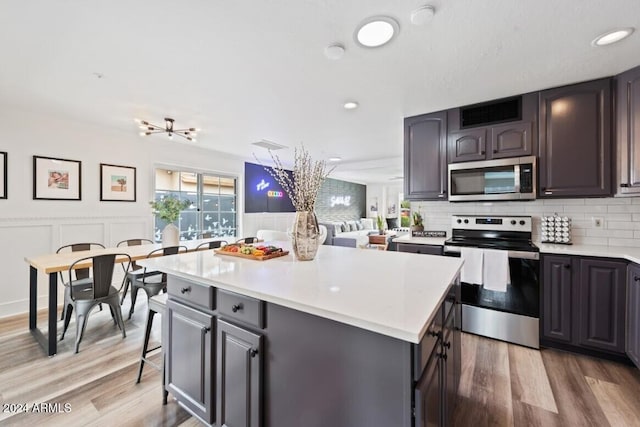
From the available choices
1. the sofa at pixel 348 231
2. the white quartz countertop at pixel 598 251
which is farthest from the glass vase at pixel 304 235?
the sofa at pixel 348 231

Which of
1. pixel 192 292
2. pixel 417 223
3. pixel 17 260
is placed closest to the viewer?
pixel 192 292

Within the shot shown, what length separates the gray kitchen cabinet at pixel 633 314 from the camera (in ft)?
6.33

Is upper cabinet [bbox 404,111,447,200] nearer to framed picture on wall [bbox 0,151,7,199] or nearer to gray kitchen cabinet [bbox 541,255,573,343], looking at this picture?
gray kitchen cabinet [bbox 541,255,573,343]

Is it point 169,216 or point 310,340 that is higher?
point 169,216

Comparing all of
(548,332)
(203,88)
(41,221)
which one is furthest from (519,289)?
(41,221)

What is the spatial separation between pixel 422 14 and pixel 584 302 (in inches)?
99.3

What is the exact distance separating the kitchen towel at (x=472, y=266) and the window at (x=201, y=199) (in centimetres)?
389

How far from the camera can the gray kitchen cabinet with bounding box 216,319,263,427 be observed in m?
1.19

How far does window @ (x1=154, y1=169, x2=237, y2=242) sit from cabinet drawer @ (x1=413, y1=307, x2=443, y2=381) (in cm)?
428

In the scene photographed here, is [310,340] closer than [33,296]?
Yes

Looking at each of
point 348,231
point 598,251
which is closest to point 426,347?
point 598,251

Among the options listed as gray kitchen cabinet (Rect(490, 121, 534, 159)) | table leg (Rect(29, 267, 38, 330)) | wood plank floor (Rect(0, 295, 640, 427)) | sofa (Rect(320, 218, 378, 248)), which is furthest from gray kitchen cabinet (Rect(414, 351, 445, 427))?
sofa (Rect(320, 218, 378, 248))

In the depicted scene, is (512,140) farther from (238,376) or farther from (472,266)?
(238,376)

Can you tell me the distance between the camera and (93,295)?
2.50 m
